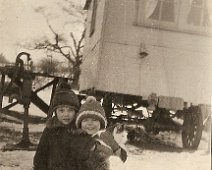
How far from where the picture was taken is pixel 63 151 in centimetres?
245

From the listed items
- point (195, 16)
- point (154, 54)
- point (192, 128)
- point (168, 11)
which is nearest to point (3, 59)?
point (154, 54)

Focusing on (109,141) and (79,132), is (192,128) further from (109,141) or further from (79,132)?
(79,132)

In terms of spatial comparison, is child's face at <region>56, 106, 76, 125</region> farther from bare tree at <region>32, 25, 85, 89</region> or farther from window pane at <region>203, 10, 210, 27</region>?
window pane at <region>203, 10, 210, 27</region>

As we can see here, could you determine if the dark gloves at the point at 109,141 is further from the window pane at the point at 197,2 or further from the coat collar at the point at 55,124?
the window pane at the point at 197,2

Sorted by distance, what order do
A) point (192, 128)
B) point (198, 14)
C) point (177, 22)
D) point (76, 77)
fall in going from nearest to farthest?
point (198, 14) → point (177, 22) → point (192, 128) → point (76, 77)

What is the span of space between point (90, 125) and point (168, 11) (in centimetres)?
162

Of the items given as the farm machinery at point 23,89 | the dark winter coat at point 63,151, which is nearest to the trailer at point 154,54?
the farm machinery at point 23,89

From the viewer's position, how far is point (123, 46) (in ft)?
11.2

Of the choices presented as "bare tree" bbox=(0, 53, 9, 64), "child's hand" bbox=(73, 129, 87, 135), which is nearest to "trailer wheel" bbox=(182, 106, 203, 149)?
"child's hand" bbox=(73, 129, 87, 135)

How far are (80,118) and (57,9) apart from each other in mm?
1540

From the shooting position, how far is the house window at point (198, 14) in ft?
10.8

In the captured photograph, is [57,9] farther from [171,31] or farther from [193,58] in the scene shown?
[193,58]

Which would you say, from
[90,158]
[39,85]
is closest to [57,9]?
[39,85]

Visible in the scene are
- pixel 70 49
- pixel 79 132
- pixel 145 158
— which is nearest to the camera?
pixel 79 132
